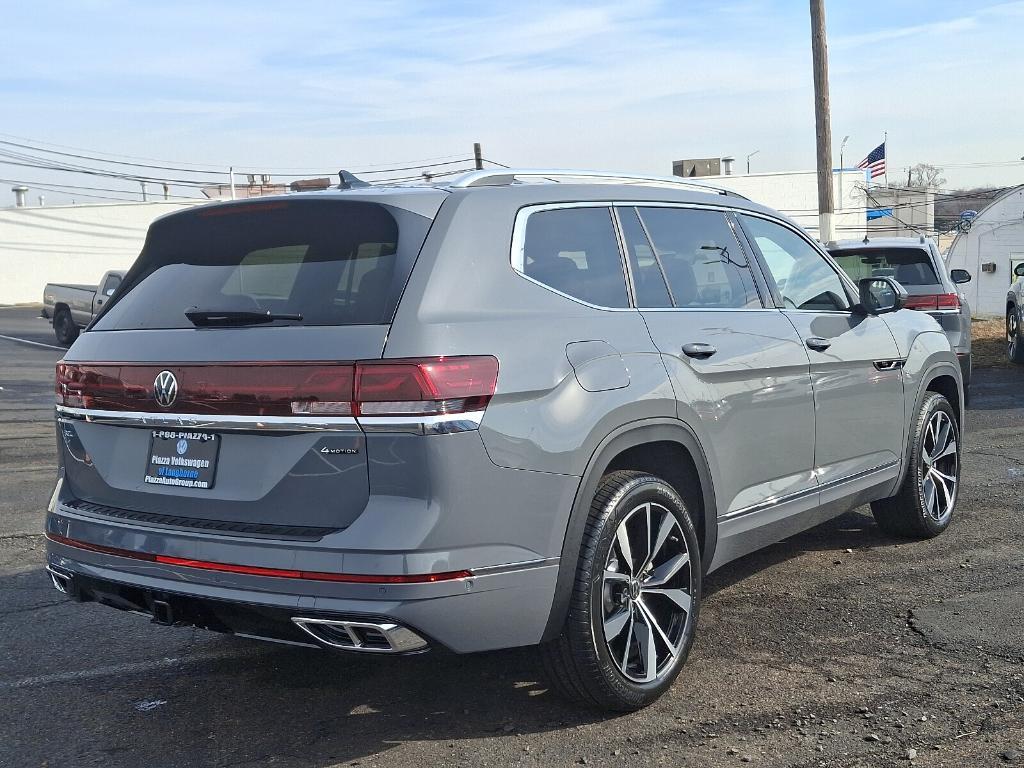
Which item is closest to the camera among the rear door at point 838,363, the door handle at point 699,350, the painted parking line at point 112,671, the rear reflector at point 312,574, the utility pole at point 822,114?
the rear reflector at point 312,574

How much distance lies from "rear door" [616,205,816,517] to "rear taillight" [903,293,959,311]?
7000mm

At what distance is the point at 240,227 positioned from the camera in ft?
12.8

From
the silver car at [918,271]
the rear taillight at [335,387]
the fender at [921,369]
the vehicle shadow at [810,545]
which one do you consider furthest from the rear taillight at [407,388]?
the silver car at [918,271]

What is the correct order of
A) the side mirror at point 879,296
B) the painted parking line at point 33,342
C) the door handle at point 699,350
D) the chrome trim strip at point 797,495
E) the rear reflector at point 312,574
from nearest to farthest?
the rear reflector at point 312,574 < the door handle at point 699,350 < the chrome trim strip at point 797,495 < the side mirror at point 879,296 < the painted parking line at point 33,342

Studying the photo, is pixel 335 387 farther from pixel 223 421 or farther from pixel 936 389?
pixel 936 389

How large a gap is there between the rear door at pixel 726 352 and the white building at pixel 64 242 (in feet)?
172

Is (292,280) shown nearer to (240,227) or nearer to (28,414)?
(240,227)

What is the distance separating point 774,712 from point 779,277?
2.08m

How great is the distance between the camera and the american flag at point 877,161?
57625 mm

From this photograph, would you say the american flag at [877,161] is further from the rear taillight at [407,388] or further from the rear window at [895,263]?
the rear taillight at [407,388]

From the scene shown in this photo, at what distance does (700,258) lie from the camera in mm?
4688

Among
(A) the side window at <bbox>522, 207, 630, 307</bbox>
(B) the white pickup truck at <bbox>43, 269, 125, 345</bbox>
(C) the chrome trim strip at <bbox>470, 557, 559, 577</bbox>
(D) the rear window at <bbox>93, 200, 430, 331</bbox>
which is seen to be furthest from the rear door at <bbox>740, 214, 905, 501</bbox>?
(B) the white pickup truck at <bbox>43, 269, 125, 345</bbox>

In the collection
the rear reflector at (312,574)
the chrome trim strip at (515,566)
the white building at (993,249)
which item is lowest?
the white building at (993,249)

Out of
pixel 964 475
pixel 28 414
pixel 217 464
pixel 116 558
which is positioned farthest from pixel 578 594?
pixel 28 414
